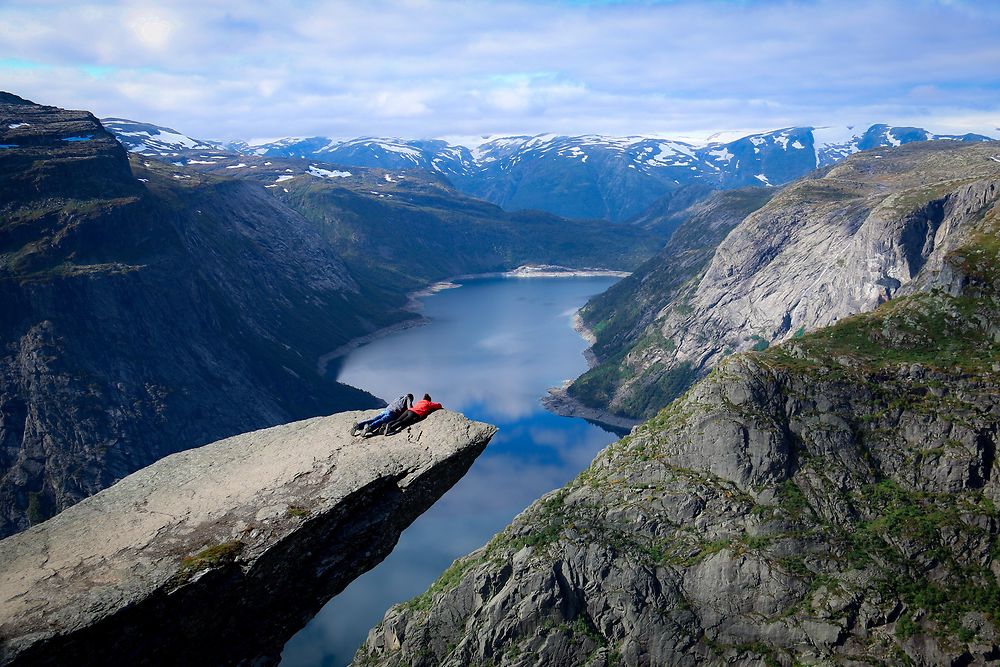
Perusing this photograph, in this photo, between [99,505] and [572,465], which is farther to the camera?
[572,465]

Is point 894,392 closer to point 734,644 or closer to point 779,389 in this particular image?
point 779,389

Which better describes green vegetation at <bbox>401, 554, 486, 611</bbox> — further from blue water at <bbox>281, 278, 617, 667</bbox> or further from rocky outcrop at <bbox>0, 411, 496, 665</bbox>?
rocky outcrop at <bbox>0, 411, 496, 665</bbox>

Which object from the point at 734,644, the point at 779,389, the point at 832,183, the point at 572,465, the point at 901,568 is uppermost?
the point at 832,183

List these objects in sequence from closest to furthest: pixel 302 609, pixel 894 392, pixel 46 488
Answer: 1. pixel 302 609
2. pixel 894 392
3. pixel 46 488

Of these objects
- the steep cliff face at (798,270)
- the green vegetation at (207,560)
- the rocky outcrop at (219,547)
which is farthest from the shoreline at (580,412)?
the green vegetation at (207,560)

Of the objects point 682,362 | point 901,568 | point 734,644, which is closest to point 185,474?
point 734,644

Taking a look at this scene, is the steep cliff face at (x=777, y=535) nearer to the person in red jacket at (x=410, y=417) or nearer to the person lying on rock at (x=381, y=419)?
the person in red jacket at (x=410, y=417)

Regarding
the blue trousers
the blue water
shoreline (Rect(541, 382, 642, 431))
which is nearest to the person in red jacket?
the blue trousers
